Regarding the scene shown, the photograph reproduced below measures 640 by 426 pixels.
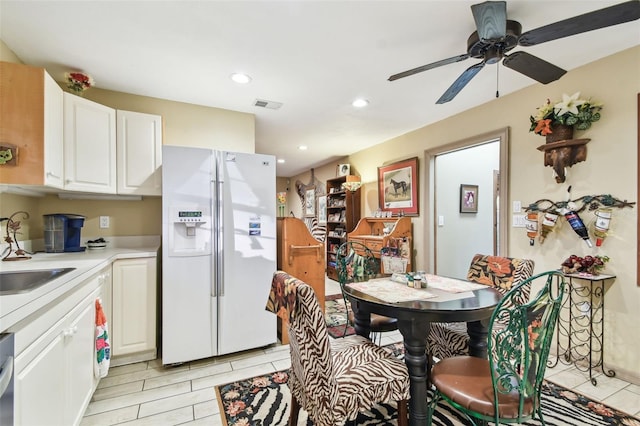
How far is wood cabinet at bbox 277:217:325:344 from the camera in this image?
3.12 m

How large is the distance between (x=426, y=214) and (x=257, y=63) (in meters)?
2.89

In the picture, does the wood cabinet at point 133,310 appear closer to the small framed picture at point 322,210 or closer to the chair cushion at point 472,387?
the chair cushion at point 472,387

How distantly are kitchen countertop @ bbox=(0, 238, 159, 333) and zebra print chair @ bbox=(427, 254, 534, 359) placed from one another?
2076mm

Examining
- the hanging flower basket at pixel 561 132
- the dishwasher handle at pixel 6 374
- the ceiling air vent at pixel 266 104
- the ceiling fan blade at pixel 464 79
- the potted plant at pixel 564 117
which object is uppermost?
the ceiling air vent at pixel 266 104

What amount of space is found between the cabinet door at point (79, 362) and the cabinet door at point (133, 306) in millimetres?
577

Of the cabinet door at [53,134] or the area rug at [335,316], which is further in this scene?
the area rug at [335,316]

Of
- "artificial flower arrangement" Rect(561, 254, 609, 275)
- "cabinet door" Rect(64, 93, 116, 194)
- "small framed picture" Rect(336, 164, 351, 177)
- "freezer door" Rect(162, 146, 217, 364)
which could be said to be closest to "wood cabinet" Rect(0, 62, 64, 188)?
"cabinet door" Rect(64, 93, 116, 194)

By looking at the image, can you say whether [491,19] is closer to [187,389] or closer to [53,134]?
[53,134]

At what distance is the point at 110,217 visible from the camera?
2.94m

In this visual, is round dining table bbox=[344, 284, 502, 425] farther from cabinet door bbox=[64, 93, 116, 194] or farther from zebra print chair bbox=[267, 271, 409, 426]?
cabinet door bbox=[64, 93, 116, 194]

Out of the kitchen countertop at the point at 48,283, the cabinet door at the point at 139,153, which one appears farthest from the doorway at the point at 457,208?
the kitchen countertop at the point at 48,283

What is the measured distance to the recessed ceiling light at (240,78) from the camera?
2.57m

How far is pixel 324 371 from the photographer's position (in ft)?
4.33

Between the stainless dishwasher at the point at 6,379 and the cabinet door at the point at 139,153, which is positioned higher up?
the cabinet door at the point at 139,153
